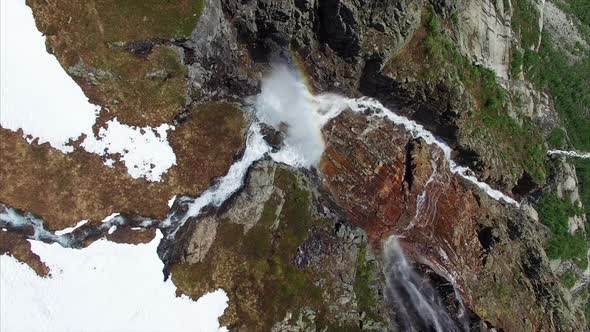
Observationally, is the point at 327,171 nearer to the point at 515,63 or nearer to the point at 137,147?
the point at 137,147

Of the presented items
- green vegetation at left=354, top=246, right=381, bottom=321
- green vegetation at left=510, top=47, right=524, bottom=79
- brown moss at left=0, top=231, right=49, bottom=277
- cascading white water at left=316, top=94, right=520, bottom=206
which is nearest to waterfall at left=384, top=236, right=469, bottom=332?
green vegetation at left=354, top=246, right=381, bottom=321

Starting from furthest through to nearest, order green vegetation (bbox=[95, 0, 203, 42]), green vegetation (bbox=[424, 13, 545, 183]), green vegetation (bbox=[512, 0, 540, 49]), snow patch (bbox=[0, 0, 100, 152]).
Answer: green vegetation (bbox=[512, 0, 540, 49]) → green vegetation (bbox=[424, 13, 545, 183]) → green vegetation (bbox=[95, 0, 203, 42]) → snow patch (bbox=[0, 0, 100, 152])

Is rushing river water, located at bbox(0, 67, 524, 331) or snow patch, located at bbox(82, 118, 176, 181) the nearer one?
snow patch, located at bbox(82, 118, 176, 181)

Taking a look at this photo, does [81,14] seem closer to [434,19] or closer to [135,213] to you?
[135,213]

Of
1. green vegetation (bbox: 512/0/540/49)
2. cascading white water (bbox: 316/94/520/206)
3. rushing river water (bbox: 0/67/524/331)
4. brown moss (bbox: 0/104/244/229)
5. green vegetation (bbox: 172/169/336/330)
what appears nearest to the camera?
brown moss (bbox: 0/104/244/229)

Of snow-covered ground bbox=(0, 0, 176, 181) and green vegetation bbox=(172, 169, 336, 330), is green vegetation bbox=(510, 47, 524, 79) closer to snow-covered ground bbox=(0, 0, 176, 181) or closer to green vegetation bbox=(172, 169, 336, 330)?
green vegetation bbox=(172, 169, 336, 330)

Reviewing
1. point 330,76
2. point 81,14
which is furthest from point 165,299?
point 330,76

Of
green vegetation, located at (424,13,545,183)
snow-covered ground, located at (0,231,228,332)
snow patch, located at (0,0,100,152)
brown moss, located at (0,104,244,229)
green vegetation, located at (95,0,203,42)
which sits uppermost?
green vegetation, located at (424,13,545,183)

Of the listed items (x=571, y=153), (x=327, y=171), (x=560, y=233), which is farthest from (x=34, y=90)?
(x=571, y=153)
